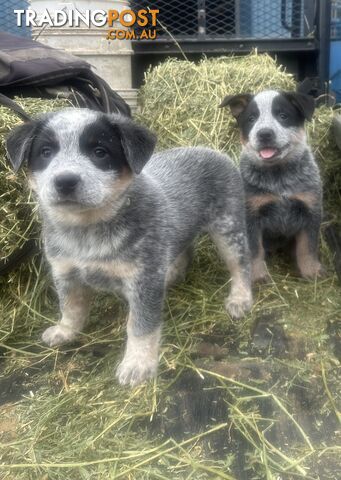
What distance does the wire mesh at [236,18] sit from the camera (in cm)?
648

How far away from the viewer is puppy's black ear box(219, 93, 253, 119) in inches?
147

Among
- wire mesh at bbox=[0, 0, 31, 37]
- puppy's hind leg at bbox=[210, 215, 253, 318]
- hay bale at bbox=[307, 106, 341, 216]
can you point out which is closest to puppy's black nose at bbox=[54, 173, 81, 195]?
puppy's hind leg at bbox=[210, 215, 253, 318]

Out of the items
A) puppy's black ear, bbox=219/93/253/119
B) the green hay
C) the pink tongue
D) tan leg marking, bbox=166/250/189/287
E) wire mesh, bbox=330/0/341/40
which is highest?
wire mesh, bbox=330/0/341/40

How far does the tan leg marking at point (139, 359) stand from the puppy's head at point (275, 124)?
1575 millimetres

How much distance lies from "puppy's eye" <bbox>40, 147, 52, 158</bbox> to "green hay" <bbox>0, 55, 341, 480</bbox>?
3.89ft

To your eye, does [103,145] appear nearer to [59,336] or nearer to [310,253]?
[59,336]

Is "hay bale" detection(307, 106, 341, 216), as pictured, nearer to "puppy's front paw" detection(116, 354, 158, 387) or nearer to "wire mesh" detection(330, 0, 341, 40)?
"wire mesh" detection(330, 0, 341, 40)

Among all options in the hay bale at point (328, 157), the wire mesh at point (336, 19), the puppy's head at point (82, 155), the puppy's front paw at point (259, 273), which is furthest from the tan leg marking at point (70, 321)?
the wire mesh at point (336, 19)

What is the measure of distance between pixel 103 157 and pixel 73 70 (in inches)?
68.0

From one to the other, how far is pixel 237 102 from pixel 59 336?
2139 millimetres

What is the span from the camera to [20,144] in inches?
99.7

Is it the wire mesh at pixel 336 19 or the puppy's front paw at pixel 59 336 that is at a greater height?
the wire mesh at pixel 336 19

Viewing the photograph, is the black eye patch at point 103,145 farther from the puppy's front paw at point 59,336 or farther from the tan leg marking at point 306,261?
the tan leg marking at point 306,261

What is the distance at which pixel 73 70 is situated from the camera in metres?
3.90
